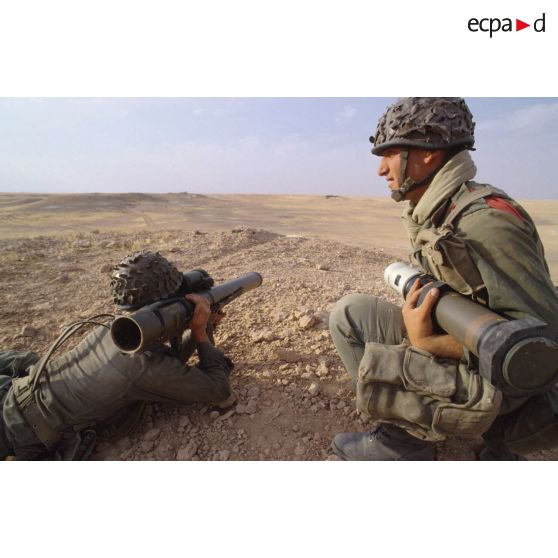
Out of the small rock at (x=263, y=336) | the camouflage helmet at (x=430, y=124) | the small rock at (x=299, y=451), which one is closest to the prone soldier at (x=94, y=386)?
the small rock at (x=299, y=451)

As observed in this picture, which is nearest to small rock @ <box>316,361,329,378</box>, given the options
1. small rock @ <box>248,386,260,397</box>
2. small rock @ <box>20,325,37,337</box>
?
small rock @ <box>248,386,260,397</box>

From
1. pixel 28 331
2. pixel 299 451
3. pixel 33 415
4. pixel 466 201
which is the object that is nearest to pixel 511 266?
pixel 466 201

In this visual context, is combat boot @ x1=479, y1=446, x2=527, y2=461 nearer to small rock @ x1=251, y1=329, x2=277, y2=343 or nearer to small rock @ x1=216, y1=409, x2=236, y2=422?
small rock @ x1=216, y1=409, x2=236, y2=422

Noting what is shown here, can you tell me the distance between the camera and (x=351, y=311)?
84.9 inches

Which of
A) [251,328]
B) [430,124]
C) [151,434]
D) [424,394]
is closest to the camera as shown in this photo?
[424,394]

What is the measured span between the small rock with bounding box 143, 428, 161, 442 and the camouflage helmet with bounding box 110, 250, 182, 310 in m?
0.80

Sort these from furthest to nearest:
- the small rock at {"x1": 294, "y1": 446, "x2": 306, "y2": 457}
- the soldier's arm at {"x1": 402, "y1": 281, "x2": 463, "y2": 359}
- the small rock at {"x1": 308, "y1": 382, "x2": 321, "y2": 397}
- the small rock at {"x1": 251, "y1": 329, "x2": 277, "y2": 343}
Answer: the small rock at {"x1": 251, "y1": 329, "x2": 277, "y2": 343}
the small rock at {"x1": 308, "y1": 382, "x2": 321, "y2": 397}
the small rock at {"x1": 294, "y1": 446, "x2": 306, "y2": 457}
the soldier's arm at {"x1": 402, "y1": 281, "x2": 463, "y2": 359}

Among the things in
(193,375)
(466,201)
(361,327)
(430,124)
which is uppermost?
(430,124)

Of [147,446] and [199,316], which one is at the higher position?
[199,316]

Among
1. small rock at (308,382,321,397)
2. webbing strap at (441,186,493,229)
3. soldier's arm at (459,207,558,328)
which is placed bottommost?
small rock at (308,382,321,397)

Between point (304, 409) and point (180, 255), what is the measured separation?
487cm

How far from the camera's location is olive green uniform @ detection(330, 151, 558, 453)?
1434mm

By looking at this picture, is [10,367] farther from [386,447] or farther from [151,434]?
[386,447]

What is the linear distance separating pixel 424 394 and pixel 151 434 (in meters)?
1.65
